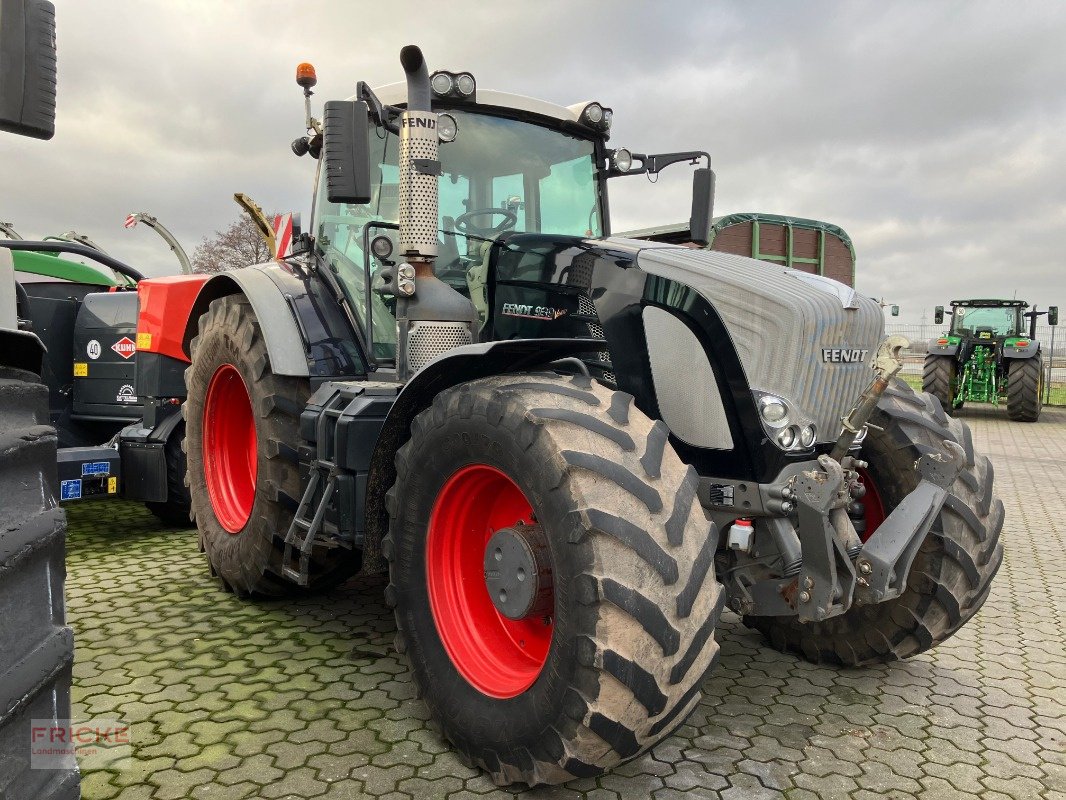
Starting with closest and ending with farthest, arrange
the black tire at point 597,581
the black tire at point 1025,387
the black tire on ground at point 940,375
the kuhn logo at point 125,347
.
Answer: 1. the black tire at point 597,581
2. the kuhn logo at point 125,347
3. the black tire at point 1025,387
4. the black tire on ground at point 940,375

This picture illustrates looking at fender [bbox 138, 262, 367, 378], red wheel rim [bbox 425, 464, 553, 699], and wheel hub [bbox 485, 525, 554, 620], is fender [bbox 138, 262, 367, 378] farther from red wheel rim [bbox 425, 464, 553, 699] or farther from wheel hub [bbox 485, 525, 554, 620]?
wheel hub [bbox 485, 525, 554, 620]

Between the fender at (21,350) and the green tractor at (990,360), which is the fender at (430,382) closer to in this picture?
the fender at (21,350)

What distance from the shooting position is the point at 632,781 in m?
2.57

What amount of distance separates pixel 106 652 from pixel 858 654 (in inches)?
124

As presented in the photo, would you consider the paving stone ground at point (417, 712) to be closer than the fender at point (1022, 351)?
Yes

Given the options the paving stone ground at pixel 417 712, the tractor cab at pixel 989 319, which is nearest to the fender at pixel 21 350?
the paving stone ground at pixel 417 712

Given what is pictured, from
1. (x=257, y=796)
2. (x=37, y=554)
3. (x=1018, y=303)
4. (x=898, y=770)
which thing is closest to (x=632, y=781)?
(x=898, y=770)

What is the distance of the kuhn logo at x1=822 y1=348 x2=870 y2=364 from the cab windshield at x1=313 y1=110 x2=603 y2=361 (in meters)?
1.45

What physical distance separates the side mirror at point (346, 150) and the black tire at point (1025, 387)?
51.6 ft

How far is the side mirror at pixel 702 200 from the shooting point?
13.6 ft

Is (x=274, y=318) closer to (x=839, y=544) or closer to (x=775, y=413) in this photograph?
(x=775, y=413)

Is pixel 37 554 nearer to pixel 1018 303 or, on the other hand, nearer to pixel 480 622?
pixel 480 622

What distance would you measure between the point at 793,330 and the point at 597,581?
1155 millimetres

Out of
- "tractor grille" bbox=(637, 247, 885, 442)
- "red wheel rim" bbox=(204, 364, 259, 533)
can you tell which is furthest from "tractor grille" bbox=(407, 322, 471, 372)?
"red wheel rim" bbox=(204, 364, 259, 533)
